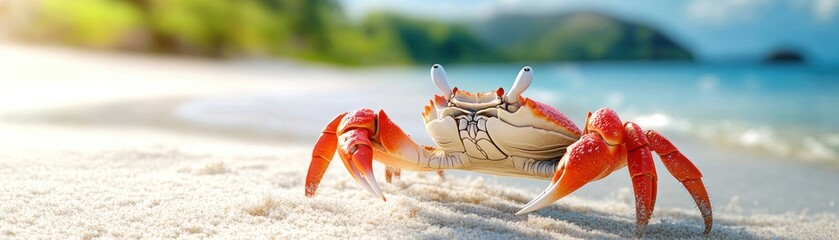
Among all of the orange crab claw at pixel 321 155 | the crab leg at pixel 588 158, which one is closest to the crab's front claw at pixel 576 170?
the crab leg at pixel 588 158

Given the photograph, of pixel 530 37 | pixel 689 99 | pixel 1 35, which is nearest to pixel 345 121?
pixel 689 99

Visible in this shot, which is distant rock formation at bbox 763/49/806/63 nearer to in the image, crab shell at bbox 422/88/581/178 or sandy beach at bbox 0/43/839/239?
sandy beach at bbox 0/43/839/239

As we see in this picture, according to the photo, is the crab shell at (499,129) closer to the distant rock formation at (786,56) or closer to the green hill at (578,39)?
the distant rock formation at (786,56)

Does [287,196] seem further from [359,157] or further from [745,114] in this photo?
[745,114]

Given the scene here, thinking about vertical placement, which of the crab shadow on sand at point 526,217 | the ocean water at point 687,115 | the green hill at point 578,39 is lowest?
the crab shadow on sand at point 526,217

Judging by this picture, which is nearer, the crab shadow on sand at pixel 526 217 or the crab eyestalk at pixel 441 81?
the crab shadow on sand at pixel 526 217

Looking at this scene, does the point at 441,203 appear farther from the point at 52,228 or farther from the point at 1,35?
the point at 1,35
